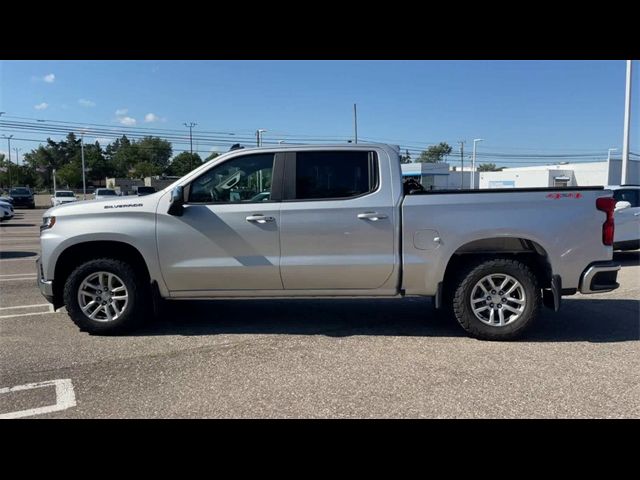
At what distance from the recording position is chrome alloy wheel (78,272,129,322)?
5469 millimetres

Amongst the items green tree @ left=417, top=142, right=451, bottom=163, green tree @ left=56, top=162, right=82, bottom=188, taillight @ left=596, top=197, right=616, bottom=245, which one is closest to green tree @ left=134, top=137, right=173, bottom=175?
green tree @ left=56, top=162, right=82, bottom=188

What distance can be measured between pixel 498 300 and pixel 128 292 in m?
3.92

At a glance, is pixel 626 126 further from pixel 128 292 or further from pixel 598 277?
pixel 128 292

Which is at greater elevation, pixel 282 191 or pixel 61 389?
pixel 282 191

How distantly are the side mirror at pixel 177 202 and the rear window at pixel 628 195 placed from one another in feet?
32.9

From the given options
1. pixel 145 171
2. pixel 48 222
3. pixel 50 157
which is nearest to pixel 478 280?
pixel 48 222

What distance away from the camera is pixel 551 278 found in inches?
209

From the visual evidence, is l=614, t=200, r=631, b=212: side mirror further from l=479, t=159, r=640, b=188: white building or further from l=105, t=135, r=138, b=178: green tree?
l=105, t=135, r=138, b=178: green tree

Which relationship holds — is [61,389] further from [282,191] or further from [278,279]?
[282,191]

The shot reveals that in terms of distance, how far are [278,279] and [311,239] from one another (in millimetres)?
553

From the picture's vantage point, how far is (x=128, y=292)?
5.44 metres

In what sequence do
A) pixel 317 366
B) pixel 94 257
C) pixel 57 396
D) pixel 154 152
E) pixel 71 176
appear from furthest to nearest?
1. pixel 154 152
2. pixel 71 176
3. pixel 94 257
4. pixel 317 366
5. pixel 57 396

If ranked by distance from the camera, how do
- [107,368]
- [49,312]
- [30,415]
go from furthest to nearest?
[49,312] < [107,368] < [30,415]

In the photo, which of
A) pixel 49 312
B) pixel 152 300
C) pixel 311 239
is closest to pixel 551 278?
pixel 311 239
